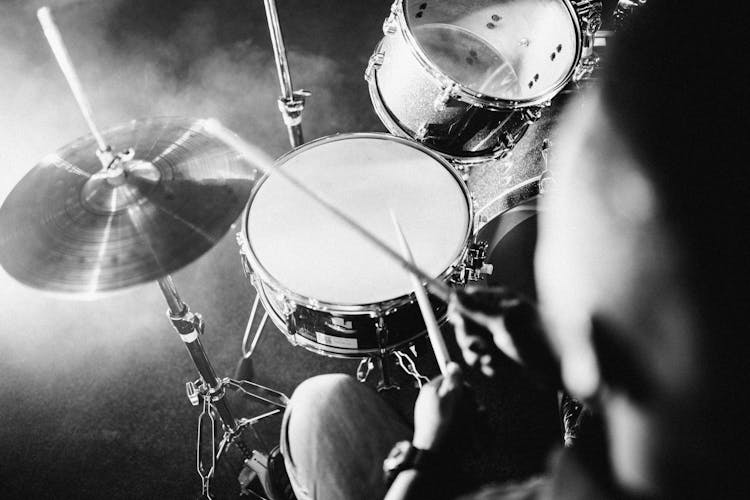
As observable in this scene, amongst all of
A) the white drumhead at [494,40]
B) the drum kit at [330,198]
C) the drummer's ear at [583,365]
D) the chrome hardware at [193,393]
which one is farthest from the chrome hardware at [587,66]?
the chrome hardware at [193,393]

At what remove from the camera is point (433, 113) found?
1710 millimetres

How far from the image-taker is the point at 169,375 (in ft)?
6.63

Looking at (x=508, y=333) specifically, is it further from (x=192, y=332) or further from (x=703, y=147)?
(x=192, y=332)

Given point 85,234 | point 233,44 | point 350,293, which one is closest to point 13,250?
point 85,234

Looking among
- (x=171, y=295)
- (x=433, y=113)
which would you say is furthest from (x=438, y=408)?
(x=433, y=113)

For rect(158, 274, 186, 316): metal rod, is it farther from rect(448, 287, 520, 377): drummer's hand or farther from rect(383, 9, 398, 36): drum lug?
rect(383, 9, 398, 36): drum lug

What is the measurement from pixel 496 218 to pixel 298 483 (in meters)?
1.25

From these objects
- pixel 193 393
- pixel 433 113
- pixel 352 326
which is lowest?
pixel 352 326

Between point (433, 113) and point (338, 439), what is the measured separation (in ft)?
3.78

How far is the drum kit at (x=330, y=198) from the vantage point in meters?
0.97

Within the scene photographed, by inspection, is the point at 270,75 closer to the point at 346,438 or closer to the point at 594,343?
the point at 346,438

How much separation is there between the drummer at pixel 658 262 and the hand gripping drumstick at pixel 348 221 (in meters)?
0.29

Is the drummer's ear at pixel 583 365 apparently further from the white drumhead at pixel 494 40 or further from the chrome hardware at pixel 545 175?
the white drumhead at pixel 494 40

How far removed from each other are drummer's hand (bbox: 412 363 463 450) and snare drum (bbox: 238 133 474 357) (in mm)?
398
